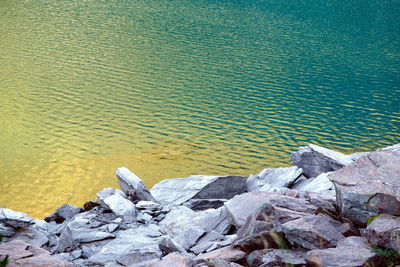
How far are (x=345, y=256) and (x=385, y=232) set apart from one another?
3.18 ft

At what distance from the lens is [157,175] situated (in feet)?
88.3

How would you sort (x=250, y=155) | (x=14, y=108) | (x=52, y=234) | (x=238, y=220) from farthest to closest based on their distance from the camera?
(x=14, y=108), (x=250, y=155), (x=52, y=234), (x=238, y=220)

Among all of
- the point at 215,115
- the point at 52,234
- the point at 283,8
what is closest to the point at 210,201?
the point at 52,234

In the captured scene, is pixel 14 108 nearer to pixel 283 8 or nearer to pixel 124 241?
pixel 124 241

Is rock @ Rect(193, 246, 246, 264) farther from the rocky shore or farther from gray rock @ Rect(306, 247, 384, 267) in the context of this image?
gray rock @ Rect(306, 247, 384, 267)

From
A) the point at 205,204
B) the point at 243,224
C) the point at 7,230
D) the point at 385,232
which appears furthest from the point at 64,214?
the point at 385,232

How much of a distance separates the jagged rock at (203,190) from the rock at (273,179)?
62cm

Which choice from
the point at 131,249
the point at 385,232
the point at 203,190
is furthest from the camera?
the point at 203,190

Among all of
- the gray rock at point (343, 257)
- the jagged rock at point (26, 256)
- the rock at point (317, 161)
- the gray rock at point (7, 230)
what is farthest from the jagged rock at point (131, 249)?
the rock at point (317, 161)

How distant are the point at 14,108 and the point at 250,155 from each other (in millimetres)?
18018

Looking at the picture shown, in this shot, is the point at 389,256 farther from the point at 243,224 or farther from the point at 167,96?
the point at 167,96

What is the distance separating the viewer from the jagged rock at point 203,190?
1958cm

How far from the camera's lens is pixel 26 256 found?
38.3 feet

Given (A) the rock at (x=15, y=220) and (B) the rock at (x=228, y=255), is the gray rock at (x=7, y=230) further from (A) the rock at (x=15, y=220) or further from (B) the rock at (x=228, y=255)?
(B) the rock at (x=228, y=255)
